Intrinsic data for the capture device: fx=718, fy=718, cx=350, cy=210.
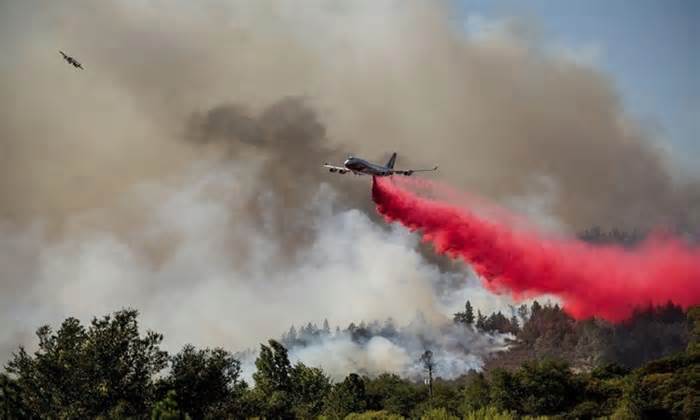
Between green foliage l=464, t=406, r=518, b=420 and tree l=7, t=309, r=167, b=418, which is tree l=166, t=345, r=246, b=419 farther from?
green foliage l=464, t=406, r=518, b=420

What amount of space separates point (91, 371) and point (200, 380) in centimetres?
2132

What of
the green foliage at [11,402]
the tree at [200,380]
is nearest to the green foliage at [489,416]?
the tree at [200,380]

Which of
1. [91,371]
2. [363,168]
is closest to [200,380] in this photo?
[91,371]

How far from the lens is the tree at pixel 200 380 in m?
132

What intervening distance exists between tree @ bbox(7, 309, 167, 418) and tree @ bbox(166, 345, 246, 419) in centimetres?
884

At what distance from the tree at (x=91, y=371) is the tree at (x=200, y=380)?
29.0ft

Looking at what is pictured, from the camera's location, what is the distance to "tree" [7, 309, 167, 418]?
391 ft

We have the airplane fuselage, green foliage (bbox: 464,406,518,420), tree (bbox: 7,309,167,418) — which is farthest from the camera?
the airplane fuselage

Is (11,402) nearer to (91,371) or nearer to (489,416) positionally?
(91,371)

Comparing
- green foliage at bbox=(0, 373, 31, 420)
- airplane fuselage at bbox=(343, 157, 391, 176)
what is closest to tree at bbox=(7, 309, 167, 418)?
green foliage at bbox=(0, 373, 31, 420)

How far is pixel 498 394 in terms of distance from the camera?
656 ft

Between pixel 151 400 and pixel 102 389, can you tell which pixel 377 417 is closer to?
pixel 151 400

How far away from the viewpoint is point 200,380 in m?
134

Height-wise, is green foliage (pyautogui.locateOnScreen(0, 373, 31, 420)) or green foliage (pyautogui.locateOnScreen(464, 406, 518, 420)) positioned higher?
green foliage (pyautogui.locateOnScreen(0, 373, 31, 420))
